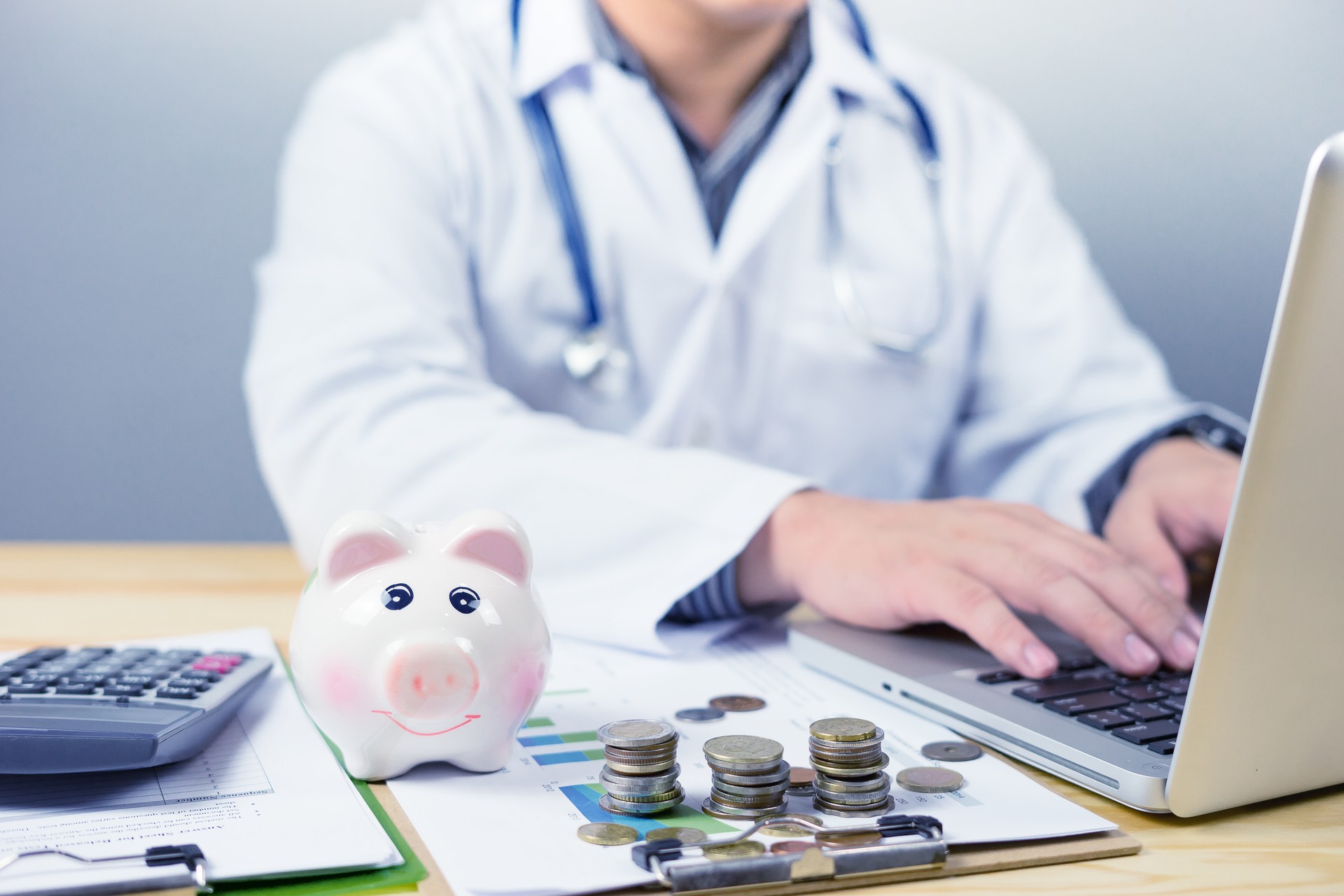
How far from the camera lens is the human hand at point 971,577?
55 centimetres

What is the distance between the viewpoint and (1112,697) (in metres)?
0.50

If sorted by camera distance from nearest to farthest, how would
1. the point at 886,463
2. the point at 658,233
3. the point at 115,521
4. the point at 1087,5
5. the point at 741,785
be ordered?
the point at 741,785 → the point at 658,233 → the point at 886,463 → the point at 115,521 → the point at 1087,5

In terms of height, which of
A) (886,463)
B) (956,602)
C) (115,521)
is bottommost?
(115,521)

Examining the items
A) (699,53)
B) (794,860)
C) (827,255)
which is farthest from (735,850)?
(699,53)

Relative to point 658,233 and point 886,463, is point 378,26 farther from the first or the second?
point 886,463

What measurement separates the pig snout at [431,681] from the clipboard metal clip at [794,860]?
0.29ft

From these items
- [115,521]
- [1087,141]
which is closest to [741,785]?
[115,521]

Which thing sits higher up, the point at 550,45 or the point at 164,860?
the point at 550,45

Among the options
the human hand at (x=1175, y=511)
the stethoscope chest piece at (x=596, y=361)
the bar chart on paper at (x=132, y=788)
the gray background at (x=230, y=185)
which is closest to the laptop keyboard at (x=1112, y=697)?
the human hand at (x=1175, y=511)

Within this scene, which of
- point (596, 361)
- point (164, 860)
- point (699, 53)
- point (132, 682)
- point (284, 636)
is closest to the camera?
point (164, 860)

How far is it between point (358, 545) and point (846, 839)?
205 mm

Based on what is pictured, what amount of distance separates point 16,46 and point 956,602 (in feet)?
4.43

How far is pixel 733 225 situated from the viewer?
3.43ft

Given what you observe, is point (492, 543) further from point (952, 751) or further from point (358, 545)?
point (952, 751)
